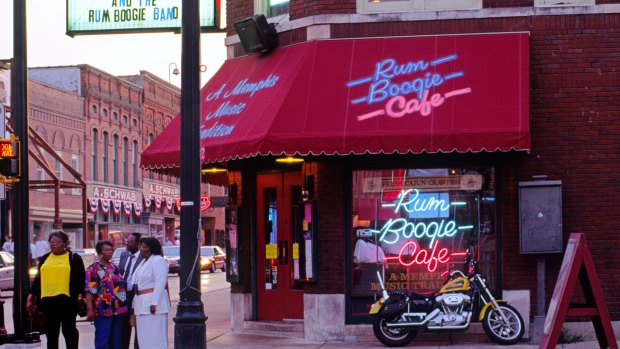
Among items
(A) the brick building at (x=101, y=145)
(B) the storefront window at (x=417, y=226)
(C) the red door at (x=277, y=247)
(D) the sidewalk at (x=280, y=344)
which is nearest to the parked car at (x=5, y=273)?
(A) the brick building at (x=101, y=145)

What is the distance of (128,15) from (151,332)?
6.64 meters

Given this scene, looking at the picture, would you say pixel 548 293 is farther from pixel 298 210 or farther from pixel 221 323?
pixel 221 323

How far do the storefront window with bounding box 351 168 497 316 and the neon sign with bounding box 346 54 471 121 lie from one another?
122cm

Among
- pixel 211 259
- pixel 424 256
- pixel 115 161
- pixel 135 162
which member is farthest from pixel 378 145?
pixel 135 162

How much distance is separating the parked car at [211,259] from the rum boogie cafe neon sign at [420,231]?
3245 centimetres

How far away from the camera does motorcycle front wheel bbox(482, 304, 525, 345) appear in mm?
14539

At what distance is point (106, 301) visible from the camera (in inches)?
501

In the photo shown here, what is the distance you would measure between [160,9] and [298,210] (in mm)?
3904

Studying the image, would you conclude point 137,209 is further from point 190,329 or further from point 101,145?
point 190,329

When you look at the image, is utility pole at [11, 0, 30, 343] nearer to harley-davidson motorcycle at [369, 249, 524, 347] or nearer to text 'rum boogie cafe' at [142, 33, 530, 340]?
text 'rum boogie cafe' at [142, 33, 530, 340]

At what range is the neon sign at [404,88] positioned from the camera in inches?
574

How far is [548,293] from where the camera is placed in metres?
15.1

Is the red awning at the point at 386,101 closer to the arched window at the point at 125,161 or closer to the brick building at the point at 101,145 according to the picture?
the brick building at the point at 101,145

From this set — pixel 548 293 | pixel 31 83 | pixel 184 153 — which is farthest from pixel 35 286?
pixel 31 83
